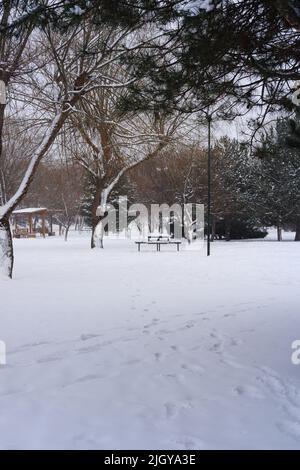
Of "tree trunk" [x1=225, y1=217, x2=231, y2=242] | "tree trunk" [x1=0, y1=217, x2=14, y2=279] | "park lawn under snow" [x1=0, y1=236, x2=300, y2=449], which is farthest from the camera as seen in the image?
"tree trunk" [x1=225, y1=217, x2=231, y2=242]

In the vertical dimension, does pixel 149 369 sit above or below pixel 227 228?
below

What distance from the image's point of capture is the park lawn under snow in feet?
8.33

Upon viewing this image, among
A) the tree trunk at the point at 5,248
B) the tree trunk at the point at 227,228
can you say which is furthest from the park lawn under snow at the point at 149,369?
the tree trunk at the point at 227,228

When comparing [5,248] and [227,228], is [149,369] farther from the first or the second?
[227,228]

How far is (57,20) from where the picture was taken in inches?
135

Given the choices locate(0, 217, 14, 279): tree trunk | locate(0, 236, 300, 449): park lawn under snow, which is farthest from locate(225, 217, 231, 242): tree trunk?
locate(0, 217, 14, 279): tree trunk

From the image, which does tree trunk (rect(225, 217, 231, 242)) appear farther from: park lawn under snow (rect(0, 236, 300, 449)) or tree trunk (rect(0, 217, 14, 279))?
tree trunk (rect(0, 217, 14, 279))

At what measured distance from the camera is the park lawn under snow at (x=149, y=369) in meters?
2.54

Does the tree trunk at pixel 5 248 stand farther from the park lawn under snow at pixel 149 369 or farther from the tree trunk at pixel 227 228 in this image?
the tree trunk at pixel 227 228

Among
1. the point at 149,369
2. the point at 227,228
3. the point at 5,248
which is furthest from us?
the point at 227,228

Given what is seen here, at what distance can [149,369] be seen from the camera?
368 cm

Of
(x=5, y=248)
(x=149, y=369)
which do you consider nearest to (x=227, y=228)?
(x=5, y=248)

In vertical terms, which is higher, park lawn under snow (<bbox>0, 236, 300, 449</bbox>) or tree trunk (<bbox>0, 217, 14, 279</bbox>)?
tree trunk (<bbox>0, 217, 14, 279</bbox>)

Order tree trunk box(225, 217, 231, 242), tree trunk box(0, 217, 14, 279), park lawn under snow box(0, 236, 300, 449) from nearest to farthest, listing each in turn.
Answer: park lawn under snow box(0, 236, 300, 449)
tree trunk box(0, 217, 14, 279)
tree trunk box(225, 217, 231, 242)
